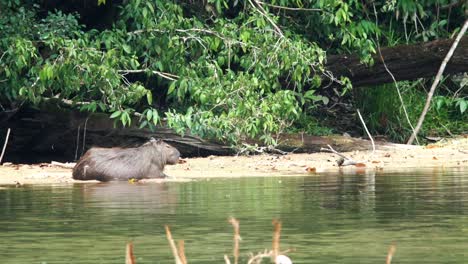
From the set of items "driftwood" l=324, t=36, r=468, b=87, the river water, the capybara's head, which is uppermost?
"driftwood" l=324, t=36, r=468, b=87

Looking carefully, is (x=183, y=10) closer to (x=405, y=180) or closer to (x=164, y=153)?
→ (x=164, y=153)

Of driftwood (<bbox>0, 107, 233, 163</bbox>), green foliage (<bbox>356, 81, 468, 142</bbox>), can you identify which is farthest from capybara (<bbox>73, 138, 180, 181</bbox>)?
green foliage (<bbox>356, 81, 468, 142</bbox>)

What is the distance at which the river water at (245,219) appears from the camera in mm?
6203

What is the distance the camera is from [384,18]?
57.9ft

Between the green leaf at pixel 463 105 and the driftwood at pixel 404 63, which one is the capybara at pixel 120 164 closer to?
the driftwood at pixel 404 63

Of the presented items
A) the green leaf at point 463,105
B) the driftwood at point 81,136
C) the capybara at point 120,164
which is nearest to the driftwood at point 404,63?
the green leaf at point 463,105

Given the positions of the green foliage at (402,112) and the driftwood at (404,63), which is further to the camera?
the green foliage at (402,112)

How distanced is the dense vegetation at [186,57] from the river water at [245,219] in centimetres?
212

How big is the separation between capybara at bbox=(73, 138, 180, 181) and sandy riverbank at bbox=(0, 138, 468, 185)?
209 mm

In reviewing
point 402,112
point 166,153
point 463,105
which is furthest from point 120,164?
point 463,105

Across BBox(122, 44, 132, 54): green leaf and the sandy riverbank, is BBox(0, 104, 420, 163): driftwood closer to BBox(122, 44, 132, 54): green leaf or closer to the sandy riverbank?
the sandy riverbank

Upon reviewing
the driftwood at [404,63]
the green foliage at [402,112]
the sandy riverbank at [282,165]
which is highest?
the driftwood at [404,63]

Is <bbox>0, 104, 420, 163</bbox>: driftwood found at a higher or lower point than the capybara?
higher

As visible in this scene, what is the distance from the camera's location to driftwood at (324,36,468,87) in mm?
15672
